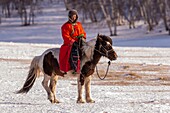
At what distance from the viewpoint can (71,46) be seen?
41.7ft

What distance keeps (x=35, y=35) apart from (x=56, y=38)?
16.8ft

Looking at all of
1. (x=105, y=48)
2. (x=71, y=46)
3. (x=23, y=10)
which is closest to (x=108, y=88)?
(x=71, y=46)

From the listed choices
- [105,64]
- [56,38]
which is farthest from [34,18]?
[105,64]

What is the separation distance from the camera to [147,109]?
11.5m

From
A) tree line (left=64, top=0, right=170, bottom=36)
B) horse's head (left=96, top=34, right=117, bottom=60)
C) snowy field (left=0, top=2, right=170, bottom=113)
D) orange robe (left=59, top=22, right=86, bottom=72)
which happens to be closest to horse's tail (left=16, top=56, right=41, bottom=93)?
snowy field (left=0, top=2, right=170, bottom=113)

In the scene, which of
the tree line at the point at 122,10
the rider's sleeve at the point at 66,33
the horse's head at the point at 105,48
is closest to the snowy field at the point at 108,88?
the horse's head at the point at 105,48

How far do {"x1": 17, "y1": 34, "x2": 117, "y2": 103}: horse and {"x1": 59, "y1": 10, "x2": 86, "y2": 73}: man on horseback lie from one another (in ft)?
0.52

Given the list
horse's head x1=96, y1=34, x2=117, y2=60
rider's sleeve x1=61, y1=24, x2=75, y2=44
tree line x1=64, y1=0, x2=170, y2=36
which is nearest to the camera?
horse's head x1=96, y1=34, x2=117, y2=60

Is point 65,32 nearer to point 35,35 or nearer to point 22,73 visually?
point 22,73

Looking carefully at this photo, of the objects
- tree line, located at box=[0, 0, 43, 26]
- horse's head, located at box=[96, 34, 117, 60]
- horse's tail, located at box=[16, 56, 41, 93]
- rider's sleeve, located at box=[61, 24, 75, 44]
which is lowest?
tree line, located at box=[0, 0, 43, 26]

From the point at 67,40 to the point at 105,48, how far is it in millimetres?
979

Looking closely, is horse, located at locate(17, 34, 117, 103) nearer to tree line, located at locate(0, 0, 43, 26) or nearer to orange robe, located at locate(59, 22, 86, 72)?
orange robe, located at locate(59, 22, 86, 72)

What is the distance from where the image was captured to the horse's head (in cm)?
1241

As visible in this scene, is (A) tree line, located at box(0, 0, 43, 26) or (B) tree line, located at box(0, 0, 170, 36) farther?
(A) tree line, located at box(0, 0, 43, 26)
